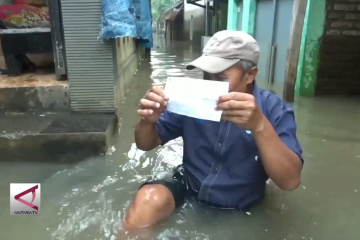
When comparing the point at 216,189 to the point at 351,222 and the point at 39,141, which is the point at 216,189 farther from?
the point at 39,141

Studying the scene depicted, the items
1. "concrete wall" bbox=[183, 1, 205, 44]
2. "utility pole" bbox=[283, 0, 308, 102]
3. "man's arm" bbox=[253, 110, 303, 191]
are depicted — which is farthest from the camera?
"concrete wall" bbox=[183, 1, 205, 44]

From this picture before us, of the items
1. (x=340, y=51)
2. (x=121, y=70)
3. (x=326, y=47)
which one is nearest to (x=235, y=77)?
(x=121, y=70)

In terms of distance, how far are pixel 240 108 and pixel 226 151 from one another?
1.38ft

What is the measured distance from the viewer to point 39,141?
2.58 m

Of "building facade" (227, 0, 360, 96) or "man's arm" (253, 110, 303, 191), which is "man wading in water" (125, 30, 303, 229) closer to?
"man's arm" (253, 110, 303, 191)

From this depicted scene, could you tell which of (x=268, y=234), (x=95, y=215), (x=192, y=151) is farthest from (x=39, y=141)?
(x=268, y=234)

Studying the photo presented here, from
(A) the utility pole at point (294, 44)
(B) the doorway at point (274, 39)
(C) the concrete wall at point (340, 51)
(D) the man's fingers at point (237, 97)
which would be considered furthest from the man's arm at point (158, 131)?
(C) the concrete wall at point (340, 51)

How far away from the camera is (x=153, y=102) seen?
150 centimetres

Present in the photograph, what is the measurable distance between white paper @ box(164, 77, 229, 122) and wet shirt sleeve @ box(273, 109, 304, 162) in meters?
0.36

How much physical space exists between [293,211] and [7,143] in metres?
2.04
